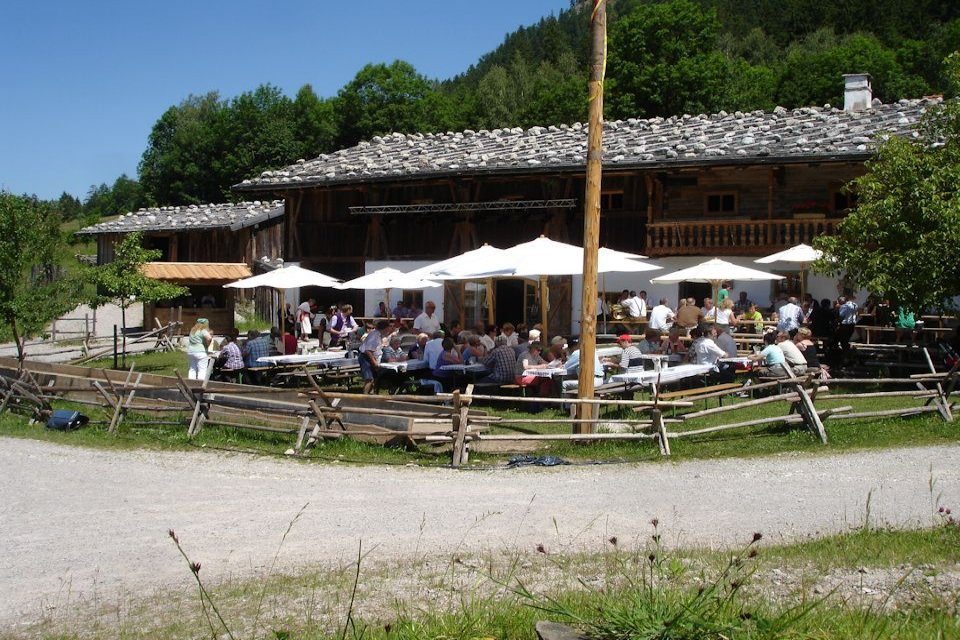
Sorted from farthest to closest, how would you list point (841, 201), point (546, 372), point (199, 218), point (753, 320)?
point (199, 218)
point (841, 201)
point (753, 320)
point (546, 372)

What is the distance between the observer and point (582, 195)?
25.6 metres

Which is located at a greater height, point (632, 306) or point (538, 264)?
point (538, 264)

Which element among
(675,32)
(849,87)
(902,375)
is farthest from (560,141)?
(675,32)

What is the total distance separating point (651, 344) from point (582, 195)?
10.4 m

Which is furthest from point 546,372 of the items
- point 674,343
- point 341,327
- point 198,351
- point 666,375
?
point 341,327

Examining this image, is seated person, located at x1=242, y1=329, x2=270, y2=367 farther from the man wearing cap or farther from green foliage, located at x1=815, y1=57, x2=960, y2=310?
green foliage, located at x1=815, y1=57, x2=960, y2=310

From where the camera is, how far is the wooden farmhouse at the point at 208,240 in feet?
106

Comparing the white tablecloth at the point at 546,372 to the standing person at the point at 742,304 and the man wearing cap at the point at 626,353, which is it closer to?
the man wearing cap at the point at 626,353

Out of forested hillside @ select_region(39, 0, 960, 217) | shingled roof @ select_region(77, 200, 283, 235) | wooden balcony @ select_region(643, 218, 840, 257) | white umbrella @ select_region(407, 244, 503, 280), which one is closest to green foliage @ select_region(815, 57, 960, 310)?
white umbrella @ select_region(407, 244, 503, 280)

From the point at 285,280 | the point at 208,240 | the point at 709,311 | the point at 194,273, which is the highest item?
the point at 208,240

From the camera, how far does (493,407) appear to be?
14.1 metres

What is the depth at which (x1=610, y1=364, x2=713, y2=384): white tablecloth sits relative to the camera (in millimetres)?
13039

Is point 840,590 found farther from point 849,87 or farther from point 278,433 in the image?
point 849,87

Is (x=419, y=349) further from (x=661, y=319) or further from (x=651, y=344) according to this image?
(x=661, y=319)
